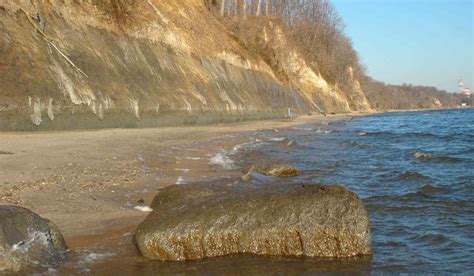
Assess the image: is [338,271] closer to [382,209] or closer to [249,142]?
[382,209]

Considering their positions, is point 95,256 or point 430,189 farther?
point 430,189

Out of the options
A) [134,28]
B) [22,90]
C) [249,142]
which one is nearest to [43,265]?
[22,90]

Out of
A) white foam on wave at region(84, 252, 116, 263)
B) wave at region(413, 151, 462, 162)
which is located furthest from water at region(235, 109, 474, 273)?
white foam on wave at region(84, 252, 116, 263)

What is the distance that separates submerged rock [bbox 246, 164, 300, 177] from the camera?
39.4 ft

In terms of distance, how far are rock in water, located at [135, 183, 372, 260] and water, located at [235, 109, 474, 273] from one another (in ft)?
1.67

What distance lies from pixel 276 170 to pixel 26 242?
24.9ft

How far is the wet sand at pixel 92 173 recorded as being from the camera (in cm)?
736

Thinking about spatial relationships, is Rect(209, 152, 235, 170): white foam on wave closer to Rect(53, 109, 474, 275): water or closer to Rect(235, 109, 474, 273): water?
Rect(53, 109, 474, 275): water

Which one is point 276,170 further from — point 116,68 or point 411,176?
point 116,68

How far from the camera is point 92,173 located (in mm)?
10875

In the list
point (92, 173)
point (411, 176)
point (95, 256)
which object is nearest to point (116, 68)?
point (92, 173)

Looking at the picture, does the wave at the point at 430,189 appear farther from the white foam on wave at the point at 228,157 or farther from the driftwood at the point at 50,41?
the driftwood at the point at 50,41

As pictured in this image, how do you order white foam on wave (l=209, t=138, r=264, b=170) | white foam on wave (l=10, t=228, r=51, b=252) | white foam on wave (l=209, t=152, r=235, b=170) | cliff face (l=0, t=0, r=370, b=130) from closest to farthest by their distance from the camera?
white foam on wave (l=10, t=228, r=51, b=252), white foam on wave (l=209, t=152, r=235, b=170), white foam on wave (l=209, t=138, r=264, b=170), cliff face (l=0, t=0, r=370, b=130)

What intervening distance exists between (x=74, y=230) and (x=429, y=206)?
20.5ft
